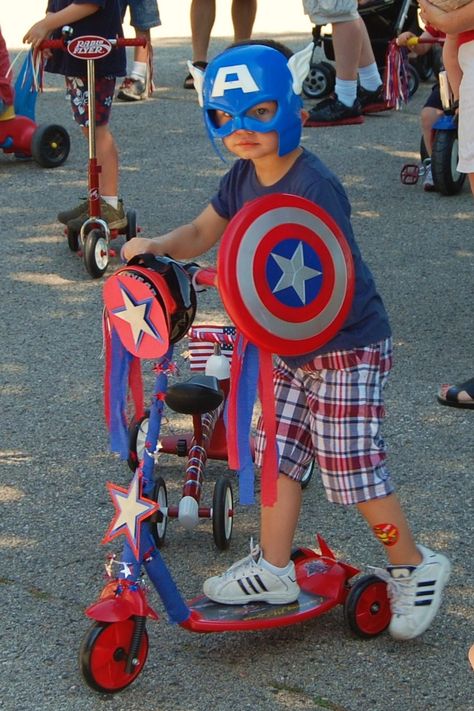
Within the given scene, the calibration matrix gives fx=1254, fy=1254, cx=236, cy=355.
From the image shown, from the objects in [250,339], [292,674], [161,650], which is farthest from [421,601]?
[250,339]

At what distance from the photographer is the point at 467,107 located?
4.70m

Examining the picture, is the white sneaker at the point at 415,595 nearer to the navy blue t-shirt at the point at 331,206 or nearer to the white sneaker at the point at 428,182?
the navy blue t-shirt at the point at 331,206

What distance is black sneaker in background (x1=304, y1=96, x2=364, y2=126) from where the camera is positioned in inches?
335

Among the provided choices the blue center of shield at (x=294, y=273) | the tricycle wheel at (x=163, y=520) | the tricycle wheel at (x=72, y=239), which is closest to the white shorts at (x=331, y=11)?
the tricycle wheel at (x=72, y=239)

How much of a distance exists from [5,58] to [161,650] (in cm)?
526

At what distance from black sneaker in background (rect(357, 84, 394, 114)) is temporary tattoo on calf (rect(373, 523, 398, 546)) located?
6.18m

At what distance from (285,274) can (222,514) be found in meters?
1.02

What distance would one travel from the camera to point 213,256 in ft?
20.6

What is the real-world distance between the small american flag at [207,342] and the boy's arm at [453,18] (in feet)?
5.11

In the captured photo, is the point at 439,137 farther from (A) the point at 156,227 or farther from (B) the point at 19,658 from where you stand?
(B) the point at 19,658

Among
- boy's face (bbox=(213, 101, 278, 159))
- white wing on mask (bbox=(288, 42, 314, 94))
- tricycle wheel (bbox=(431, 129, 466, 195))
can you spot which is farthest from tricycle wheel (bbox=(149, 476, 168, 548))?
tricycle wheel (bbox=(431, 129, 466, 195))

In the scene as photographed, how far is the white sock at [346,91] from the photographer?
27.5ft

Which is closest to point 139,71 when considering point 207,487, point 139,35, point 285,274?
point 139,35

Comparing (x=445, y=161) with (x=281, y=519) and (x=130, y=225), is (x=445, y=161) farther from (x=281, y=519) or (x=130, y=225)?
(x=281, y=519)
